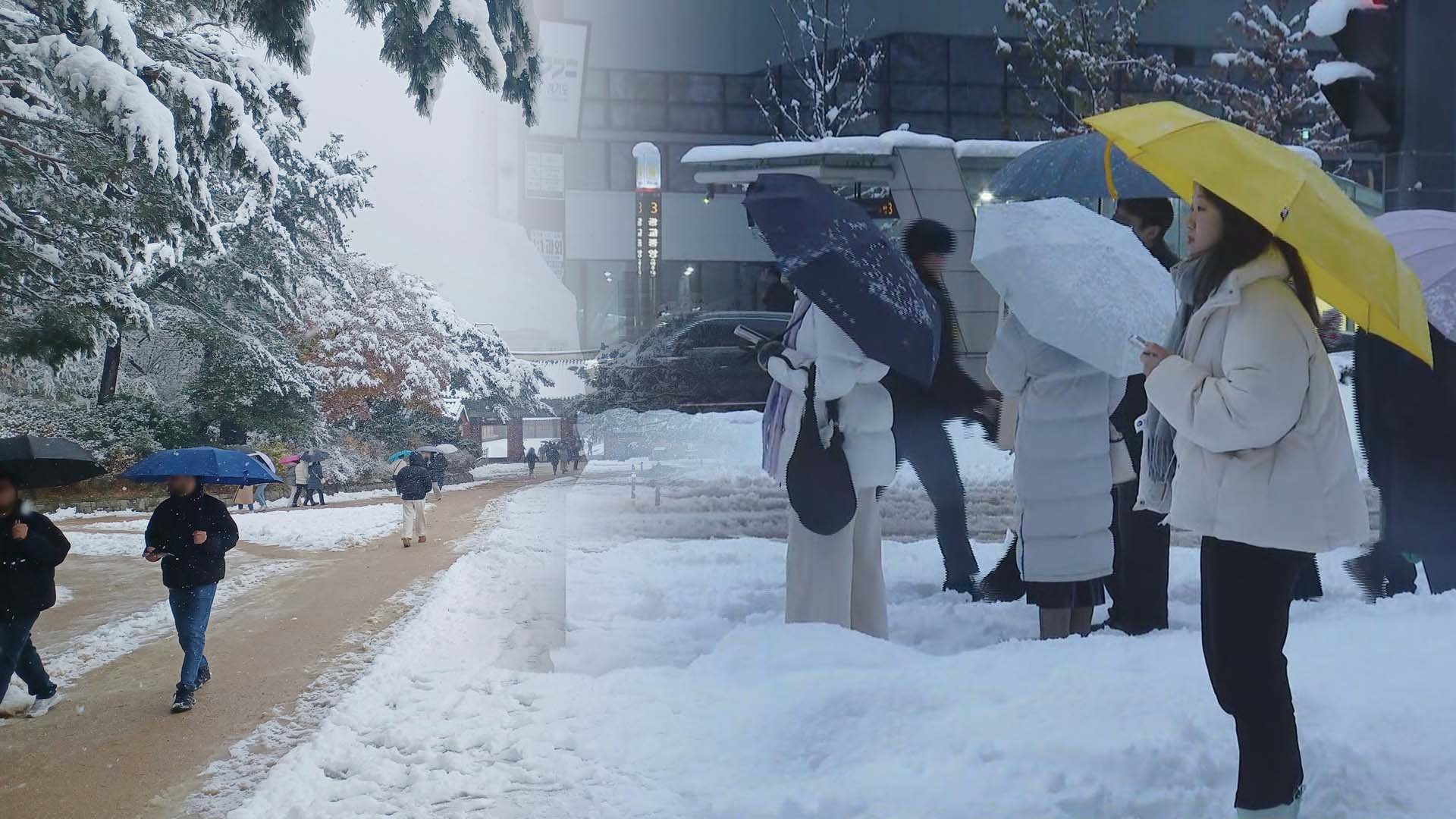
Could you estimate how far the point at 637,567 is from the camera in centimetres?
661

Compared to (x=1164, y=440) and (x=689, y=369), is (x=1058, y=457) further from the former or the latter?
(x=689, y=369)

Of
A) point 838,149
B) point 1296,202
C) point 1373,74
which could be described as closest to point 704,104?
point 838,149

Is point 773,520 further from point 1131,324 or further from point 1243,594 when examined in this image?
point 1243,594

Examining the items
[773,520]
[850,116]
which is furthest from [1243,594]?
[850,116]

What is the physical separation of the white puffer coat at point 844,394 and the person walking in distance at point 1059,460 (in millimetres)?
579

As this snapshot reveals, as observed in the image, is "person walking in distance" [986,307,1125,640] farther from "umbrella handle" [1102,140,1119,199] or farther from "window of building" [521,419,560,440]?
"window of building" [521,419,560,440]

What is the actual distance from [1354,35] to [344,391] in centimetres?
639

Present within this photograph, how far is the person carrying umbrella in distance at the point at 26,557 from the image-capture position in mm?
4695

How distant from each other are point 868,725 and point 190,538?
3.57 metres

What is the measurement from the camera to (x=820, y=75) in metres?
10.1

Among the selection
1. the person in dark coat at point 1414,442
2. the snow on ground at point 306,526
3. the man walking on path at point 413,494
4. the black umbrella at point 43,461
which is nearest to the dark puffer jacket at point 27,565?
the black umbrella at point 43,461

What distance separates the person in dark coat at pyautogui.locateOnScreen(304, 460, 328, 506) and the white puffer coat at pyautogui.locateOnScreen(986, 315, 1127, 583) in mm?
4940

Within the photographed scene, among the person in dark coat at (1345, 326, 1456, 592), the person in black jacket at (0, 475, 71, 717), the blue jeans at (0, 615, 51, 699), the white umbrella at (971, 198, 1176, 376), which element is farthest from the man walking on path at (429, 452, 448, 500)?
the person in dark coat at (1345, 326, 1456, 592)

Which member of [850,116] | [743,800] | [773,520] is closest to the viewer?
[743,800]
